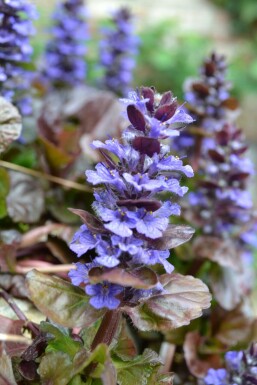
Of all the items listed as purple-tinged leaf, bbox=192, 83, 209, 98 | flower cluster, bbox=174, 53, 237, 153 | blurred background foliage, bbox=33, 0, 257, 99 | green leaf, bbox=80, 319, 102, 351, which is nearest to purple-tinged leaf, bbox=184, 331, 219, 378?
green leaf, bbox=80, 319, 102, 351

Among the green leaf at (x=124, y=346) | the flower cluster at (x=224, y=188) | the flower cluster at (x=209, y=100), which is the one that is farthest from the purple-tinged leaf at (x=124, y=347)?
the flower cluster at (x=209, y=100)

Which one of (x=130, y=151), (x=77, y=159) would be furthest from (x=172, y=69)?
(x=130, y=151)

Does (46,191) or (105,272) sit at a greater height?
(105,272)

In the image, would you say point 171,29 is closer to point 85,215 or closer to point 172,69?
point 172,69

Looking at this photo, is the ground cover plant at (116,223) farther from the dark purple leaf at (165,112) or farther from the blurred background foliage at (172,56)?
the blurred background foliage at (172,56)

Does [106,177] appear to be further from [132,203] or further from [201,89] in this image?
[201,89]

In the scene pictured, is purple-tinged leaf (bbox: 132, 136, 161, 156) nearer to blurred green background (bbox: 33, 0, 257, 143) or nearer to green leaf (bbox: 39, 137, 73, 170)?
green leaf (bbox: 39, 137, 73, 170)
